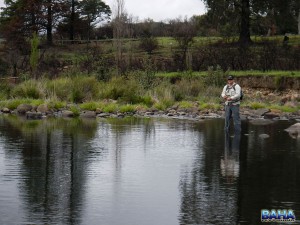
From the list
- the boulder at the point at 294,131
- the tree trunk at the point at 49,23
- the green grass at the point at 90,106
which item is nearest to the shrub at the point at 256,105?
the green grass at the point at 90,106

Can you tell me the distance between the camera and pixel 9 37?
59.3m

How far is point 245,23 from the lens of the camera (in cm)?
5284

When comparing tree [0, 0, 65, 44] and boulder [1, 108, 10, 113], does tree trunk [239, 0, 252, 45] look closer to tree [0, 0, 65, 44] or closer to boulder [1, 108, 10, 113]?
tree [0, 0, 65, 44]

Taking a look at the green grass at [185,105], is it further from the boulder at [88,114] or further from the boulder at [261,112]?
the boulder at [88,114]

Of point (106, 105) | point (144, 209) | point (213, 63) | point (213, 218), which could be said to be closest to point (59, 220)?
point (144, 209)

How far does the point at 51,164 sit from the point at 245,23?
40.8 m

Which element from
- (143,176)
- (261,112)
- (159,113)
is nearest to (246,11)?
(261,112)

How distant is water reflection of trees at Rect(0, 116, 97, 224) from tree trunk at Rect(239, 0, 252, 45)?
3026 cm

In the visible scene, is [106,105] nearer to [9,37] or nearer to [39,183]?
[39,183]

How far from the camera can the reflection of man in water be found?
1327 centimetres

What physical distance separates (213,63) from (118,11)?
787 centimetres

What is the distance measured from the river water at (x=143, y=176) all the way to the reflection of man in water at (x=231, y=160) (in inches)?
0.9

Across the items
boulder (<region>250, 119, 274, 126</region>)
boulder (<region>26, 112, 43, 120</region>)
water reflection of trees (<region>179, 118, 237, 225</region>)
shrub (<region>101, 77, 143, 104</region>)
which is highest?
shrub (<region>101, 77, 143, 104</region>)

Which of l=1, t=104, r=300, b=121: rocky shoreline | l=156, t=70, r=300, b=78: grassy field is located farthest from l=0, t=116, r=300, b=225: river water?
l=156, t=70, r=300, b=78: grassy field
